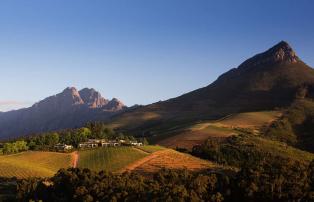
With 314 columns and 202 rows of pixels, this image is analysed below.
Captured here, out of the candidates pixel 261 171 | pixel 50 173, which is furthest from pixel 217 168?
pixel 50 173

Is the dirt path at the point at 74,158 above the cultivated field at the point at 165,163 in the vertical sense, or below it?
above

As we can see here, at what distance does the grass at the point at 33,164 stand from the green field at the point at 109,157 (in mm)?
5346

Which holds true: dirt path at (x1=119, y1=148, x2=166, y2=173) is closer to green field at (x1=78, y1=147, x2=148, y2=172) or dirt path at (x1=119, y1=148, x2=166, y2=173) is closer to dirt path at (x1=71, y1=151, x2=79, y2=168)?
green field at (x1=78, y1=147, x2=148, y2=172)

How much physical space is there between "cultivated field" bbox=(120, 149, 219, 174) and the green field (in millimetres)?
2971

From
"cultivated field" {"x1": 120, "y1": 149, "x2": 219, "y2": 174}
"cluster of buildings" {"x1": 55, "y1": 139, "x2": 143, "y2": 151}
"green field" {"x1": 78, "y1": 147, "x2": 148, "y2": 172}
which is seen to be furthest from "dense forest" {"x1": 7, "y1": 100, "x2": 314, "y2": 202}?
"cluster of buildings" {"x1": 55, "y1": 139, "x2": 143, "y2": 151}

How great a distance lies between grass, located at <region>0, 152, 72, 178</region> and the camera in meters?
126

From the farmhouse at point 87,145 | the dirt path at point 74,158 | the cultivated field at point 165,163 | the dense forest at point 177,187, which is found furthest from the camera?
the farmhouse at point 87,145

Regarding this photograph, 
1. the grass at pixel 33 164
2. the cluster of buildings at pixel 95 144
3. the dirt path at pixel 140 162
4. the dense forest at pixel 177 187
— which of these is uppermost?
the cluster of buildings at pixel 95 144

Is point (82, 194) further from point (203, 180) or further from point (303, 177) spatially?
point (303, 177)

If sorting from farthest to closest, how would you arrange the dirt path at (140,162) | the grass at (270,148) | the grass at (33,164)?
the grass at (270,148) → the dirt path at (140,162) → the grass at (33,164)

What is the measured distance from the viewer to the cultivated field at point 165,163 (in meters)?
136

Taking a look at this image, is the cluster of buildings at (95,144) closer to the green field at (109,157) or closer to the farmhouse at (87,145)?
the farmhouse at (87,145)

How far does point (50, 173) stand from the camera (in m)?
129

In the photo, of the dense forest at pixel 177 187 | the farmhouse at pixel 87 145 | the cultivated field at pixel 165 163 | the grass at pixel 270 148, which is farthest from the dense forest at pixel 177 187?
the farmhouse at pixel 87 145
